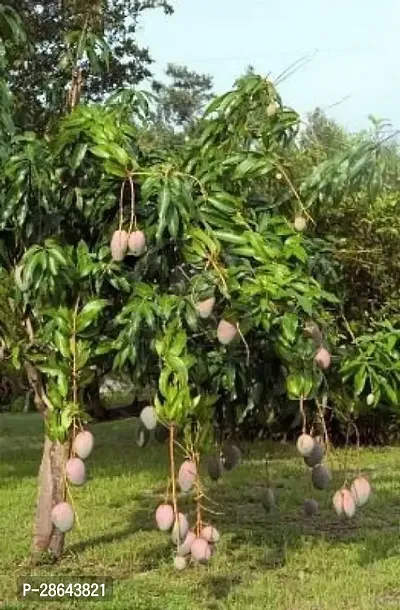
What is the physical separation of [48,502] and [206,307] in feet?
7.09

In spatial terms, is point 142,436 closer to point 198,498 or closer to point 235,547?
point 198,498

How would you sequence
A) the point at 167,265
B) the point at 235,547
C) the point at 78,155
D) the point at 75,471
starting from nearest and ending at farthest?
the point at 75,471 < the point at 167,265 < the point at 78,155 < the point at 235,547

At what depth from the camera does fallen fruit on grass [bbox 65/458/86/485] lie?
2.86 m

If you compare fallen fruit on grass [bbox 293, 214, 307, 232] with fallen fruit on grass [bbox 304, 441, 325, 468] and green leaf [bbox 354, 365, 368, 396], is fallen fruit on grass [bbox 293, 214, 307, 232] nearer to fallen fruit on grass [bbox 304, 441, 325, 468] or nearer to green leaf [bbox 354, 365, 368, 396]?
green leaf [bbox 354, 365, 368, 396]

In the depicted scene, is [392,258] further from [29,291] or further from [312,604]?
[29,291]

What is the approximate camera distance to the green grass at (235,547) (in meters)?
4.26

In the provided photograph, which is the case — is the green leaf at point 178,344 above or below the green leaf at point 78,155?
below

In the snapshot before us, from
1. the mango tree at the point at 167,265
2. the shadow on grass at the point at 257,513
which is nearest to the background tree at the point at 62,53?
the mango tree at the point at 167,265

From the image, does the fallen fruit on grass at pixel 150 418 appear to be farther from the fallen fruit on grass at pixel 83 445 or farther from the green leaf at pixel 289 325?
the green leaf at pixel 289 325

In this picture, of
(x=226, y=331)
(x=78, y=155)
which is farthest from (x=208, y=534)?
(x=78, y=155)

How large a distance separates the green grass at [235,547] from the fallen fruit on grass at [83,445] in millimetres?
1319

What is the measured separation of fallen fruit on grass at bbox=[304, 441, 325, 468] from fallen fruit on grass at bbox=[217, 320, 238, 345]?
→ 19.8 inches

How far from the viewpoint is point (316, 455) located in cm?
320

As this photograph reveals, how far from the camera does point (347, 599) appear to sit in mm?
4219
